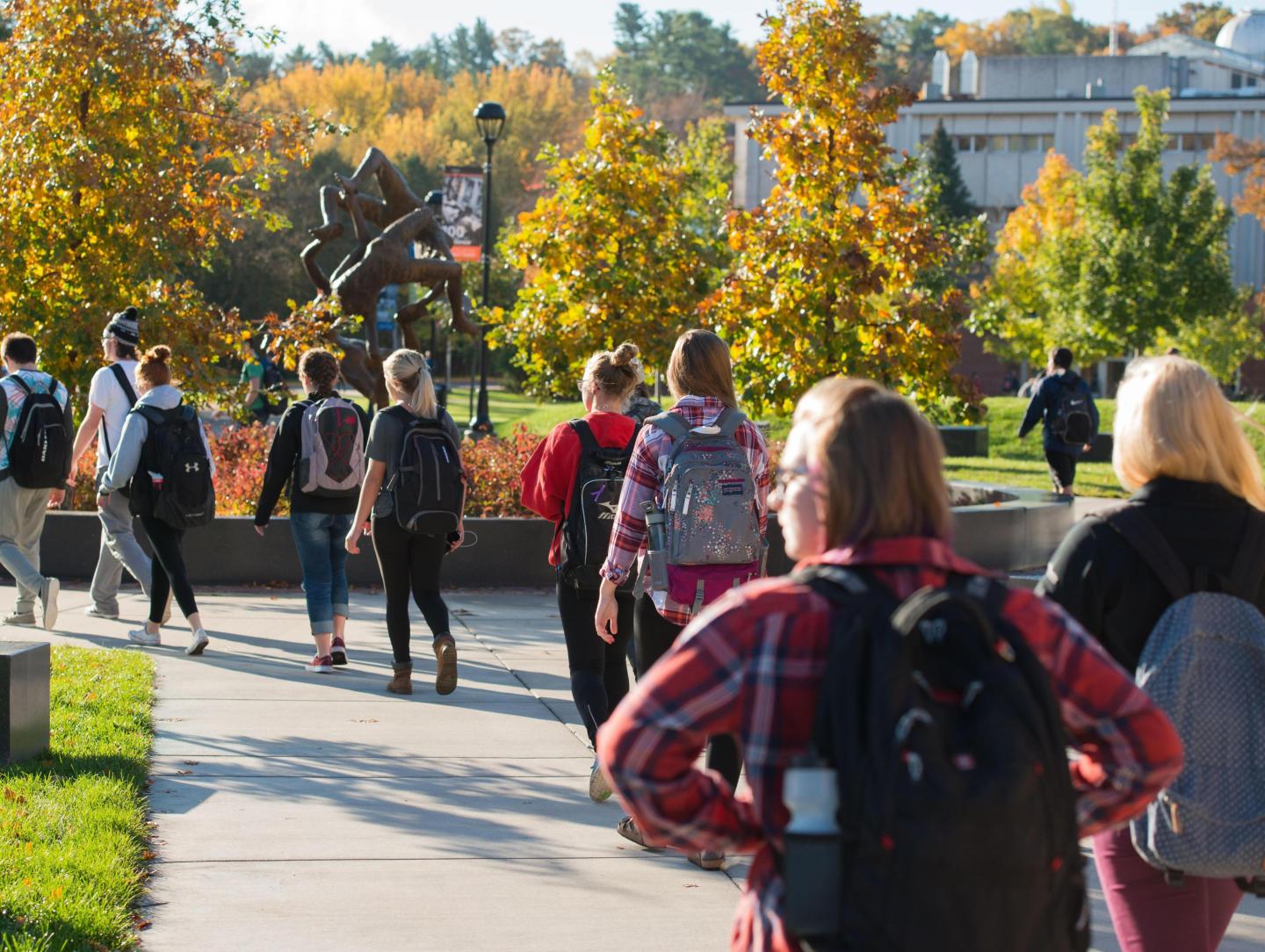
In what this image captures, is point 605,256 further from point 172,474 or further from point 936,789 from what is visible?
point 936,789

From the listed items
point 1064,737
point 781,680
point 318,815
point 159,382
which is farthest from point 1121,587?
point 159,382

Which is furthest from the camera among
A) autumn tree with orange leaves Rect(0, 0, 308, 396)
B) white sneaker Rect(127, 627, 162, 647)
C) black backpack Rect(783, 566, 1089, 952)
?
autumn tree with orange leaves Rect(0, 0, 308, 396)

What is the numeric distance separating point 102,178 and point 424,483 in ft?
22.8

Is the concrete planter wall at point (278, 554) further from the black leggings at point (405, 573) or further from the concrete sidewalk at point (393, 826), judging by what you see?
the black leggings at point (405, 573)

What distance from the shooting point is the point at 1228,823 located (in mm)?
2875

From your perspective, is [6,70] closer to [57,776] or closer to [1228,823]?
[57,776]

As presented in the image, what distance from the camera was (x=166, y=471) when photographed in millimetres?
8711

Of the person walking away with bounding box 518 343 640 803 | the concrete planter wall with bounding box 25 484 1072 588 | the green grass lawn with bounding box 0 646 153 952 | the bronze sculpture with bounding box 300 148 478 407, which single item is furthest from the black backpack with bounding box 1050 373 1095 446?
the green grass lawn with bounding box 0 646 153 952

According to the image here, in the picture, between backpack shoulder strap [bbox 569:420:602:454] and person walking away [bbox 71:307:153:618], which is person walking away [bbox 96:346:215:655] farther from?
backpack shoulder strap [bbox 569:420:602:454]

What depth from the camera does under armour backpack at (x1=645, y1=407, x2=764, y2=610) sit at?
5.01 metres

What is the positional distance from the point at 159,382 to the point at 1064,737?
24.8 ft

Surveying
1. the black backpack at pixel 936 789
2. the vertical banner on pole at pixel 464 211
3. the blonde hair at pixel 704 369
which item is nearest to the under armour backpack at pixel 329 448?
the blonde hair at pixel 704 369

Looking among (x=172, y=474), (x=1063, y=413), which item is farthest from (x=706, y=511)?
(x=1063, y=413)

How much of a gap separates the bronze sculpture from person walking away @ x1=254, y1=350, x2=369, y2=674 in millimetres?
7158
